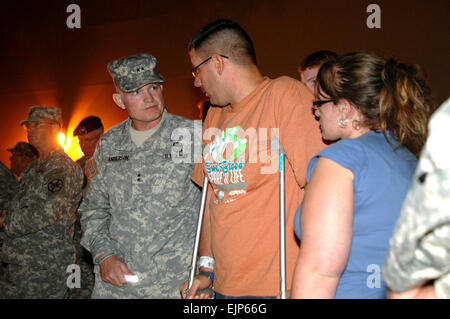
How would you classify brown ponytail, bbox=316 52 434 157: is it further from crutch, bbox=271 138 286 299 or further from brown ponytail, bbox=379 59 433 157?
crutch, bbox=271 138 286 299

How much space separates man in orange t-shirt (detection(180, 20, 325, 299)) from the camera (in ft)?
5.49

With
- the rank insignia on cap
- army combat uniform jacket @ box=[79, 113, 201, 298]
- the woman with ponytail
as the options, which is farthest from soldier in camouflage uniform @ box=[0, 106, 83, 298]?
the woman with ponytail

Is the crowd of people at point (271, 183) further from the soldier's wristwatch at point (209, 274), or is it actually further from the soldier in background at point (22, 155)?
the soldier in background at point (22, 155)

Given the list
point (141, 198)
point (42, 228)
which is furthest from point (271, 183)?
point (42, 228)

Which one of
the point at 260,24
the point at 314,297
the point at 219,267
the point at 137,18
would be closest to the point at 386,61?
the point at 314,297

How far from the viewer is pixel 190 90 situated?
247 inches

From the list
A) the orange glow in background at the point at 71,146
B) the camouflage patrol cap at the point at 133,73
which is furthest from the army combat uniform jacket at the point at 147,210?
A: the orange glow in background at the point at 71,146

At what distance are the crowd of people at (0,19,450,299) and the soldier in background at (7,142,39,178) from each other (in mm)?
3050

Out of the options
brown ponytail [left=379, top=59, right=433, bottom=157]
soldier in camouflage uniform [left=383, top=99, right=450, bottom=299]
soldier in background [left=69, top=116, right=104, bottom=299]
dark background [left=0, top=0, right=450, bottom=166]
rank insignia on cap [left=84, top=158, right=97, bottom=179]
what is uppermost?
dark background [left=0, top=0, right=450, bottom=166]

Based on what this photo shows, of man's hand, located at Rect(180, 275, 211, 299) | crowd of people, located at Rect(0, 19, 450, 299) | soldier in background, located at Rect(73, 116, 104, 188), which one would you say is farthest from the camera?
soldier in background, located at Rect(73, 116, 104, 188)

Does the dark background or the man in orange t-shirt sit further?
the dark background
